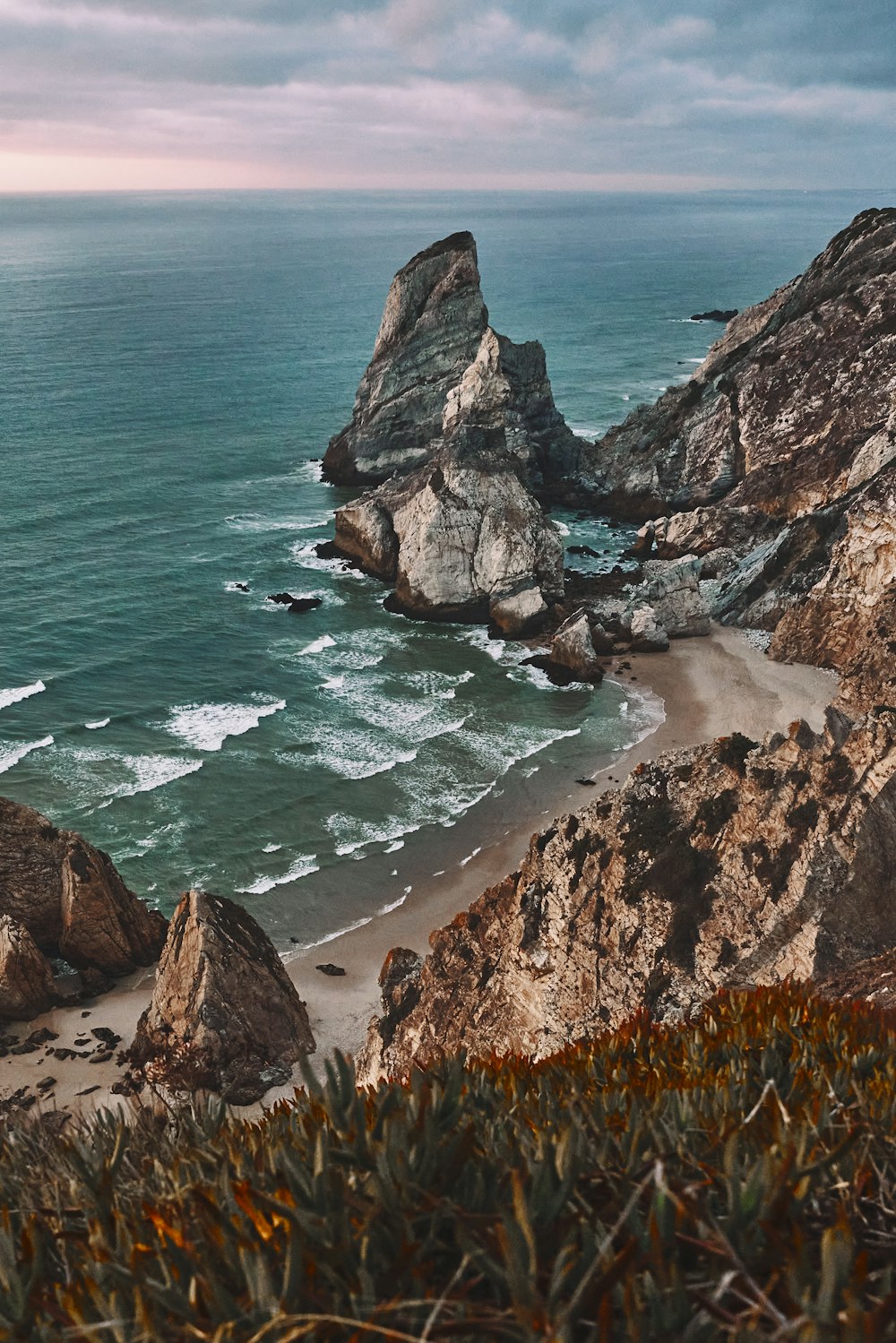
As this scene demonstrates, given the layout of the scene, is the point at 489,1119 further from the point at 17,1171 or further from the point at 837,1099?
the point at 17,1171

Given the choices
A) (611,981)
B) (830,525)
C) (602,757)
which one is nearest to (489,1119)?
(611,981)

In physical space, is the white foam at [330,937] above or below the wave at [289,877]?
below

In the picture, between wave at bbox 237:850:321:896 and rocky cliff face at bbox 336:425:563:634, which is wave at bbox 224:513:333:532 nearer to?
rocky cliff face at bbox 336:425:563:634

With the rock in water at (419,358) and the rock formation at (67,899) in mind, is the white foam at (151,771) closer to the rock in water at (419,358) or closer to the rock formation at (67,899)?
the rock formation at (67,899)

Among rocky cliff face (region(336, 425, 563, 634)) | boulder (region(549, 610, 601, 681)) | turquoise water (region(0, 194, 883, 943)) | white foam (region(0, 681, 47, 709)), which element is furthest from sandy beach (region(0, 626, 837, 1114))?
white foam (region(0, 681, 47, 709))

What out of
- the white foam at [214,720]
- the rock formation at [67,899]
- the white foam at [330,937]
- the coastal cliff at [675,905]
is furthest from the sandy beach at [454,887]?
the white foam at [214,720]
